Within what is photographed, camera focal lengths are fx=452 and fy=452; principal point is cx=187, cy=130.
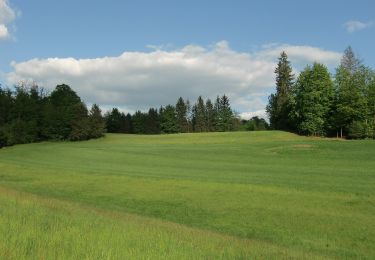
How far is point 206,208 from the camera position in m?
18.0

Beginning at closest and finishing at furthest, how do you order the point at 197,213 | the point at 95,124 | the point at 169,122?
the point at 197,213
the point at 95,124
the point at 169,122

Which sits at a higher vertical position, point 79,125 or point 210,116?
point 210,116

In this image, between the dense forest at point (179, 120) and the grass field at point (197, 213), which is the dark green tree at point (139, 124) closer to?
the dense forest at point (179, 120)

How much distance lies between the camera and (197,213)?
16.9 m

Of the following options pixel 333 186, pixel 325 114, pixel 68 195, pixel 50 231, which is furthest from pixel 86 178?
pixel 325 114

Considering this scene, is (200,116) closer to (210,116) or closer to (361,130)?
(210,116)

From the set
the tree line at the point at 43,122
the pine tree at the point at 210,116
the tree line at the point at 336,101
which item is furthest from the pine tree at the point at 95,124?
the pine tree at the point at 210,116

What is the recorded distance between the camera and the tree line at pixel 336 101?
72.3 meters

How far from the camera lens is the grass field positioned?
7.65m

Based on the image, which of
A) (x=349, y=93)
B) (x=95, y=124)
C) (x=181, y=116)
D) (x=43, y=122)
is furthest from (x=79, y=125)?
(x=181, y=116)

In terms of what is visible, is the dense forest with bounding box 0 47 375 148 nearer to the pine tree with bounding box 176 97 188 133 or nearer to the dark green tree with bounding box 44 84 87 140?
the dark green tree with bounding box 44 84 87 140

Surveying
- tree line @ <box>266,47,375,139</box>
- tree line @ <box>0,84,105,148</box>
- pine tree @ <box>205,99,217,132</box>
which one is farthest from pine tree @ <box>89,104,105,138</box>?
pine tree @ <box>205,99,217,132</box>

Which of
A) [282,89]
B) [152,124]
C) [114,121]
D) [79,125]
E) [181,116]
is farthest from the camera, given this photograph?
[181,116]

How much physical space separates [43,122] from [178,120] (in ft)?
220
